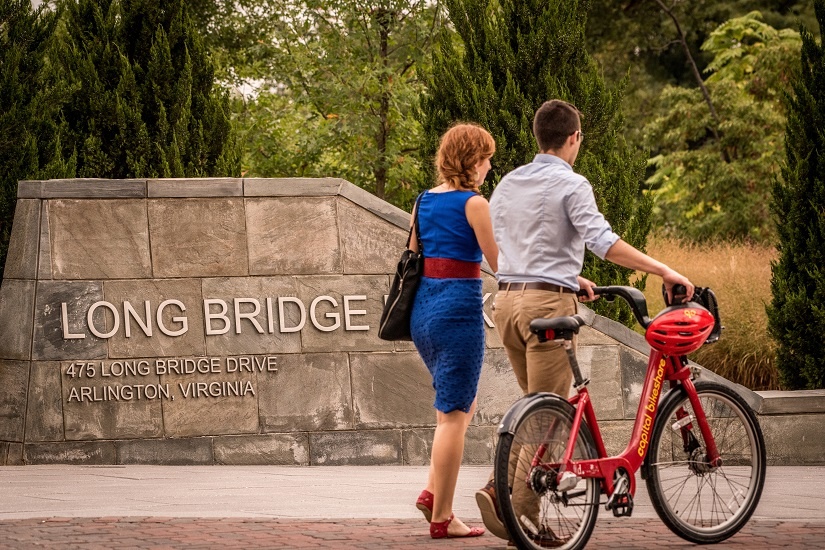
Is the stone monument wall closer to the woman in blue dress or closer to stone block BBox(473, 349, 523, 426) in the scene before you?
stone block BBox(473, 349, 523, 426)

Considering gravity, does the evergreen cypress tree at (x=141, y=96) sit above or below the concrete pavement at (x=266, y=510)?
above

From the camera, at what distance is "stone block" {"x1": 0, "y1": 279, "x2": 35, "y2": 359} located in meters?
8.61

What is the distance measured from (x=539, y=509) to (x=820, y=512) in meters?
2.21

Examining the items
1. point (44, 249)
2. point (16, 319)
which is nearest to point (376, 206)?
point (44, 249)

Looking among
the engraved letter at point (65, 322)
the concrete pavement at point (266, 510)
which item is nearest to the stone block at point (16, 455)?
the concrete pavement at point (266, 510)

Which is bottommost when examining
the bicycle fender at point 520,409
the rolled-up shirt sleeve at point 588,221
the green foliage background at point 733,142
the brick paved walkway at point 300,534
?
the brick paved walkway at point 300,534

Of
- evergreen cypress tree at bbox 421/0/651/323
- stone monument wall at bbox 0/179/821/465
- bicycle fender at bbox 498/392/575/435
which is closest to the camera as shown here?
bicycle fender at bbox 498/392/575/435

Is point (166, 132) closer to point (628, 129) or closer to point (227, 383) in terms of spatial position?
point (227, 383)

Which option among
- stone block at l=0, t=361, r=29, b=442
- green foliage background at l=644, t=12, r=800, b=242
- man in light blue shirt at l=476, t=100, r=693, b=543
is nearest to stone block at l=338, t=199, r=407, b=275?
stone block at l=0, t=361, r=29, b=442

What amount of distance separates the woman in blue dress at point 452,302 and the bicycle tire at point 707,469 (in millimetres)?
846

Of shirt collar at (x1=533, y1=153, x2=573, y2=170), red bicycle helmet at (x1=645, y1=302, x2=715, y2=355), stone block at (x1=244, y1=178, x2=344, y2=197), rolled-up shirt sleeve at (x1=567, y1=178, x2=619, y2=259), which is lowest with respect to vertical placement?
red bicycle helmet at (x1=645, y1=302, x2=715, y2=355)

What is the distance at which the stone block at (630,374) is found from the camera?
30.1 ft

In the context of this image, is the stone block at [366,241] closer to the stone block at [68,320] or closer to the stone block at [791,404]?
the stone block at [68,320]

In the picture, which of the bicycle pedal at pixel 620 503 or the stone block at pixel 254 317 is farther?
the stone block at pixel 254 317
